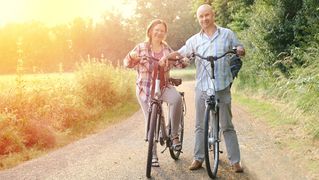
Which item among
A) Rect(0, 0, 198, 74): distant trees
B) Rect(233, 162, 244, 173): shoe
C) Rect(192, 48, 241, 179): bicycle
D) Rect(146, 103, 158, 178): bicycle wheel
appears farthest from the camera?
Rect(0, 0, 198, 74): distant trees

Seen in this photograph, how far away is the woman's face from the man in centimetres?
48

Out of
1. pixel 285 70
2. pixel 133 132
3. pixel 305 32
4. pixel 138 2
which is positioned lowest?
pixel 133 132

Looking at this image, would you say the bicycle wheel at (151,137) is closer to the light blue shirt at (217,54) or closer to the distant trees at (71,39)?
the light blue shirt at (217,54)

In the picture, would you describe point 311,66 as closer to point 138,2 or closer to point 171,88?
point 171,88

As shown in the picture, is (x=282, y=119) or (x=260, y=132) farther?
(x=282, y=119)

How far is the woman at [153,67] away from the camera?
6977mm

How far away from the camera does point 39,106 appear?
420 inches

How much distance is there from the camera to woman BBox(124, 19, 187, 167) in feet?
22.9

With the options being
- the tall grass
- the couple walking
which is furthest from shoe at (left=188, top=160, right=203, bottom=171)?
the tall grass

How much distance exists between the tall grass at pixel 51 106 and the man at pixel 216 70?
11.8 ft

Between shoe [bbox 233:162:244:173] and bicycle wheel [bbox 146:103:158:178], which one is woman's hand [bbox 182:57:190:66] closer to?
bicycle wheel [bbox 146:103:158:178]

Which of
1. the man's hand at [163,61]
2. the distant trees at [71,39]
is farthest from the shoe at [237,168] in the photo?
the distant trees at [71,39]

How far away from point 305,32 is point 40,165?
30.1 ft

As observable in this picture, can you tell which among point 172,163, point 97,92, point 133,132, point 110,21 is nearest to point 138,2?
point 110,21
